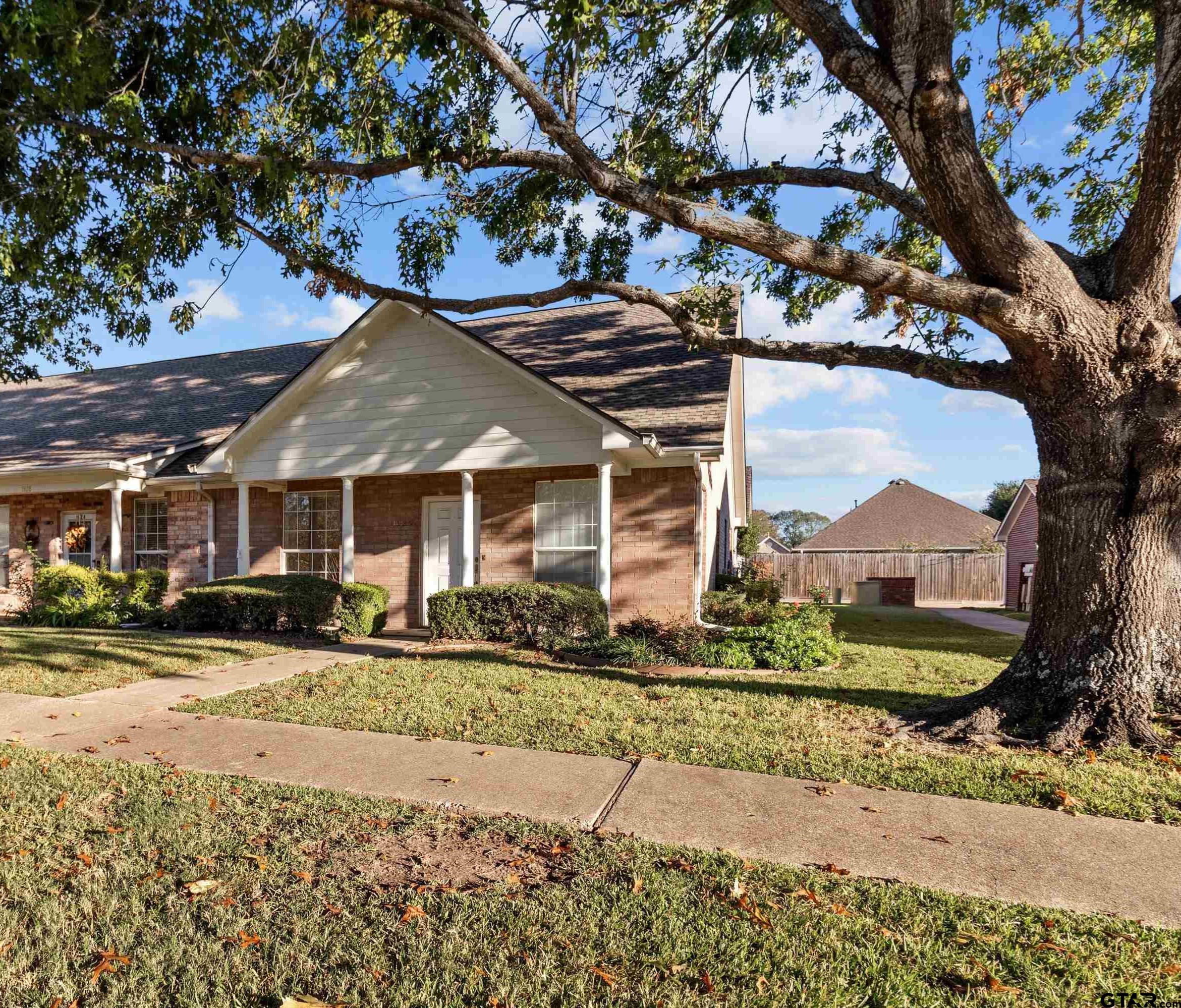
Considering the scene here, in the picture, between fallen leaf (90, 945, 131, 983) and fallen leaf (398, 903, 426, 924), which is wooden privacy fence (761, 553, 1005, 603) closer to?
fallen leaf (398, 903, 426, 924)

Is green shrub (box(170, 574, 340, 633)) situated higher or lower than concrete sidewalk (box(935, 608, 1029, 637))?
higher

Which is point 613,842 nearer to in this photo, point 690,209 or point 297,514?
point 690,209

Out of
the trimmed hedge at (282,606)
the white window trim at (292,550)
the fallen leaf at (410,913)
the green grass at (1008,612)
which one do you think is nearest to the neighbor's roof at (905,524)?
the green grass at (1008,612)

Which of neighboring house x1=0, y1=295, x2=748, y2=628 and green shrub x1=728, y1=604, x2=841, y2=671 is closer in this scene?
green shrub x1=728, y1=604, x2=841, y2=671

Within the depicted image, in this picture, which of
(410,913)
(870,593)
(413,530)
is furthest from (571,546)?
(870,593)

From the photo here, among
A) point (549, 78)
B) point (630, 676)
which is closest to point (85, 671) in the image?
point (630, 676)

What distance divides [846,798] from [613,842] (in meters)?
1.73

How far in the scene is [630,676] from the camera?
8961 mm

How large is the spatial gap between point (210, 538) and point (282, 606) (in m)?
4.07

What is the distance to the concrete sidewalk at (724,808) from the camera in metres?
3.75

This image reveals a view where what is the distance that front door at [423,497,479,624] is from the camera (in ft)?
45.6

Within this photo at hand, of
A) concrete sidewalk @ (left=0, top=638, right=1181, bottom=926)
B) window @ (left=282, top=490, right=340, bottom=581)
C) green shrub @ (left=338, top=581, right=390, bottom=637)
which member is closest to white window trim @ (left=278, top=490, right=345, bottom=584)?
window @ (left=282, top=490, right=340, bottom=581)

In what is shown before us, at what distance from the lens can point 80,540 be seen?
16688 mm

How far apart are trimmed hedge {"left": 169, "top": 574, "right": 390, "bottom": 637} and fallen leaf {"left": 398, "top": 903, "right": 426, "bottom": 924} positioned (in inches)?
385
